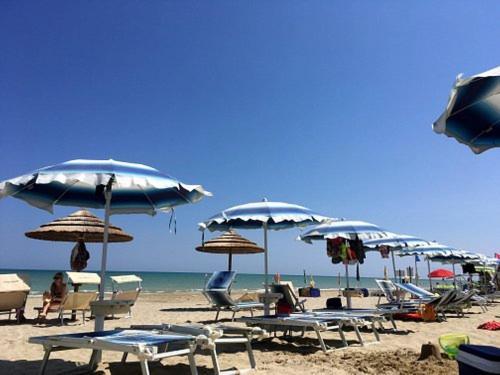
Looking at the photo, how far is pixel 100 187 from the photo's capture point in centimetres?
505

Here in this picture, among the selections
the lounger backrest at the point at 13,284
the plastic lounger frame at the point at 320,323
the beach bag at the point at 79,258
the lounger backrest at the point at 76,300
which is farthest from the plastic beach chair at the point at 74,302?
the plastic lounger frame at the point at 320,323

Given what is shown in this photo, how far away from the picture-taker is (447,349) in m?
4.55

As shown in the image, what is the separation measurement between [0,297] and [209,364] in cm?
590

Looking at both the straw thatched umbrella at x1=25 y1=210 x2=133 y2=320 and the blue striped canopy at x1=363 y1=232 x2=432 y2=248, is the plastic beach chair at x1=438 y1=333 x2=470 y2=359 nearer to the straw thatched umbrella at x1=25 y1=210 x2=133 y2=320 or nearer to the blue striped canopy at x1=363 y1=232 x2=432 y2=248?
the blue striped canopy at x1=363 y1=232 x2=432 y2=248

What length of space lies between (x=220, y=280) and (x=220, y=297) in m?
0.69

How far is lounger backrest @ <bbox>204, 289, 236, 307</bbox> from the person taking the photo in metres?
8.28

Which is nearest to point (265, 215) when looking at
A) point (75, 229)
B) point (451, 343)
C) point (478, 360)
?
point (451, 343)

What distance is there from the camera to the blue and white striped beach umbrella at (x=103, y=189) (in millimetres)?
4043

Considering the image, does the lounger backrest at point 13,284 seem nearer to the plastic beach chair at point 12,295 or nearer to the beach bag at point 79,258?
the plastic beach chair at point 12,295

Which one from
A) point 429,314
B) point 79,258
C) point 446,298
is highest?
point 79,258

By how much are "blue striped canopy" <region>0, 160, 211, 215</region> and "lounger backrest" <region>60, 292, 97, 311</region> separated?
3283mm

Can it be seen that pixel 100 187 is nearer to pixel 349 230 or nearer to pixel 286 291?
pixel 286 291

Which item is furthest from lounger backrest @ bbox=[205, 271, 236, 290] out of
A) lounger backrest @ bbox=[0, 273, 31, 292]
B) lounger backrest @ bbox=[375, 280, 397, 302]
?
lounger backrest @ bbox=[0, 273, 31, 292]

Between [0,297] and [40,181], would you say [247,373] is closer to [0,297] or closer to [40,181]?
[40,181]
